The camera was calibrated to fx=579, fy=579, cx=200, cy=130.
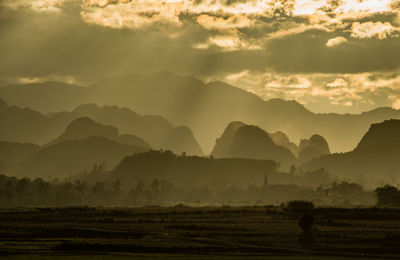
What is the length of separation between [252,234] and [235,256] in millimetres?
48859

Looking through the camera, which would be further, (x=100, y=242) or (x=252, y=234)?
(x=252, y=234)

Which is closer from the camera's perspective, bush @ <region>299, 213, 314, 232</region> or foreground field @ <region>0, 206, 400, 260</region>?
foreground field @ <region>0, 206, 400, 260</region>

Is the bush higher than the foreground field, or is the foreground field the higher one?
the bush

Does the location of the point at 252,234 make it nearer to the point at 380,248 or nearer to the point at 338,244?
the point at 338,244

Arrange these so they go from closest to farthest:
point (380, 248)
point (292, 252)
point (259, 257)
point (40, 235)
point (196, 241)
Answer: point (259, 257)
point (292, 252)
point (380, 248)
point (196, 241)
point (40, 235)

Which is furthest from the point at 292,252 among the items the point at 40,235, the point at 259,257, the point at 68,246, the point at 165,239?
the point at 40,235

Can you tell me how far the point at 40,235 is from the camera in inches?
5536

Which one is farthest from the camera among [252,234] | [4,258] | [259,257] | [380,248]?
[252,234]

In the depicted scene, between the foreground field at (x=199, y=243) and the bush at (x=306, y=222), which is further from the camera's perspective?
the bush at (x=306, y=222)

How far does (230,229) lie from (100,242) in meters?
54.3

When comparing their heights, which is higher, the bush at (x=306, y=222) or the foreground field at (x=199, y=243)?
the bush at (x=306, y=222)

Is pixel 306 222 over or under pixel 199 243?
over

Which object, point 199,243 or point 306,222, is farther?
point 306,222

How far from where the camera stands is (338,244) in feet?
414
